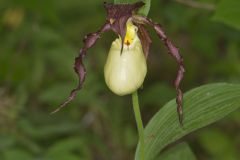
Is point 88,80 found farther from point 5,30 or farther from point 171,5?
point 5,30

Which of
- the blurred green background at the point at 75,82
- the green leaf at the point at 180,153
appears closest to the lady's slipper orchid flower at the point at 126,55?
the green leaf at the point at 180,153

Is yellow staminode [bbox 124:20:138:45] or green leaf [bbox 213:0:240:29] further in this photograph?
green leaf [bbox 213:0:240:29]

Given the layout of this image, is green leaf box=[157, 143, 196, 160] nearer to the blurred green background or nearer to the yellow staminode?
the yellow staminode

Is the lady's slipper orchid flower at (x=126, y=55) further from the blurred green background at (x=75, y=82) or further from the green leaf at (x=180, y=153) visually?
the blurred green background at (x=75, y=82)

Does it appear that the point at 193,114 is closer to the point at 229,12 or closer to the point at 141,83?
the point at 141,83

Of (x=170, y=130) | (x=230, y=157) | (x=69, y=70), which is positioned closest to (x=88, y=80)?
(x=69, y=70)

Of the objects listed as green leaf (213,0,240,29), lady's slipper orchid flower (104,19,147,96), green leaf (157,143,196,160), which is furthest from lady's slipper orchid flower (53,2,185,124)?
green leaf (213,0,240,29)
